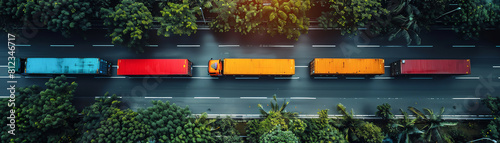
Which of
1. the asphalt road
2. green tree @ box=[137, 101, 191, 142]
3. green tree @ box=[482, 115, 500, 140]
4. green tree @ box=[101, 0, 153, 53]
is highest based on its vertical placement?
green tree @ box=[101, 0, 153, 53]

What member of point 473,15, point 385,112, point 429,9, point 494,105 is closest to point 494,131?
point 494,105

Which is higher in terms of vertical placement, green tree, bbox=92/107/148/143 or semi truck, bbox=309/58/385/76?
semi truck, bbox=309/58/385/76

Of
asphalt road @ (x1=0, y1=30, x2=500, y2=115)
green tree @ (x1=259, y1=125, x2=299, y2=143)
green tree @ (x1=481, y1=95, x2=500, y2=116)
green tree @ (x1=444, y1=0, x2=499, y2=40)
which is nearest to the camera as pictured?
green tree @ (x1=259, y1=125, x2=299, y2=143)

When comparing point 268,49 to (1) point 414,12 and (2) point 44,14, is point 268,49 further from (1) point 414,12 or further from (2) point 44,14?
(2) point 44,14

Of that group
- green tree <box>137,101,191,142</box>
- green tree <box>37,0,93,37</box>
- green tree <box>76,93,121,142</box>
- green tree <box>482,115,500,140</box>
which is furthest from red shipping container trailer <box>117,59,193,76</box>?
green tree <box>482,115,500,140</box>

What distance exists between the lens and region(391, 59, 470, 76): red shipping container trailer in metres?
38.9

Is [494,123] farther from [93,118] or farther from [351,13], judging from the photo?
[93,118]

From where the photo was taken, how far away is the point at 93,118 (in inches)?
1405

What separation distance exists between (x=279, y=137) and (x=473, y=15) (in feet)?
109

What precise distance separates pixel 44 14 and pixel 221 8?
80.8 ft

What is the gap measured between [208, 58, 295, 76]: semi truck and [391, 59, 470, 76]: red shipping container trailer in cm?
1768

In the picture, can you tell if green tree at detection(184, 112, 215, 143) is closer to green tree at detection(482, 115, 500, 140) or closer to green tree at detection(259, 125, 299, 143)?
green tree at detection(259, 125, 299, 143)

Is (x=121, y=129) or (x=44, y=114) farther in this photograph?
(x=121, y=129)

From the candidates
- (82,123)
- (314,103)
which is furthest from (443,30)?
(82,123)
